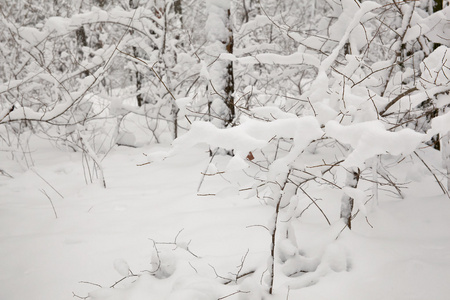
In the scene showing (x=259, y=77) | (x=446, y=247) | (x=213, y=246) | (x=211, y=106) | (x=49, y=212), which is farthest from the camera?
(x=259, y=77)

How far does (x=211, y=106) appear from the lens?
403cm

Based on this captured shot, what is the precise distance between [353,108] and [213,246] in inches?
47.5

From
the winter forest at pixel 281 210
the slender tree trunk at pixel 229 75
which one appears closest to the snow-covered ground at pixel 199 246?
the winter forest at pixel 281 210

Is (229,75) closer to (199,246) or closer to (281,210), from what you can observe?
(281,210)

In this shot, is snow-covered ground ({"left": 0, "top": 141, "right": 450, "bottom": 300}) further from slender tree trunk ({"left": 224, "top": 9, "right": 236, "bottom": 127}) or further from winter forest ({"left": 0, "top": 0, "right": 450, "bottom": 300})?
slender tree trunk ({"left": 224, "top": 9, "right": 236, "bottom": 127})

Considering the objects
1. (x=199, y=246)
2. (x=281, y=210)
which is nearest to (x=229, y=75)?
(x=281, y=210)

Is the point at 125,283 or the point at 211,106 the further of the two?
the point at 211,106

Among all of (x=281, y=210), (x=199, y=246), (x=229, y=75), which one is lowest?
(x=199, y=246)

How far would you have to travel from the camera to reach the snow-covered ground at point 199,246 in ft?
5.13

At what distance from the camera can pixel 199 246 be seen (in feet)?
6.82

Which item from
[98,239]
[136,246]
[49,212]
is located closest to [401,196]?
[136,246]

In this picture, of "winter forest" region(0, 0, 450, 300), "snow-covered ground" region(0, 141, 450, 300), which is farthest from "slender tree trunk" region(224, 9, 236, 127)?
"snow-covered ground" region(0, 141, 450, 300)

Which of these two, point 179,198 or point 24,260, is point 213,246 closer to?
point 179,198

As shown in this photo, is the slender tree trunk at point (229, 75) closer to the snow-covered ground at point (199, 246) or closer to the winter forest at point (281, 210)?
the winter forest at point (281, 210)
